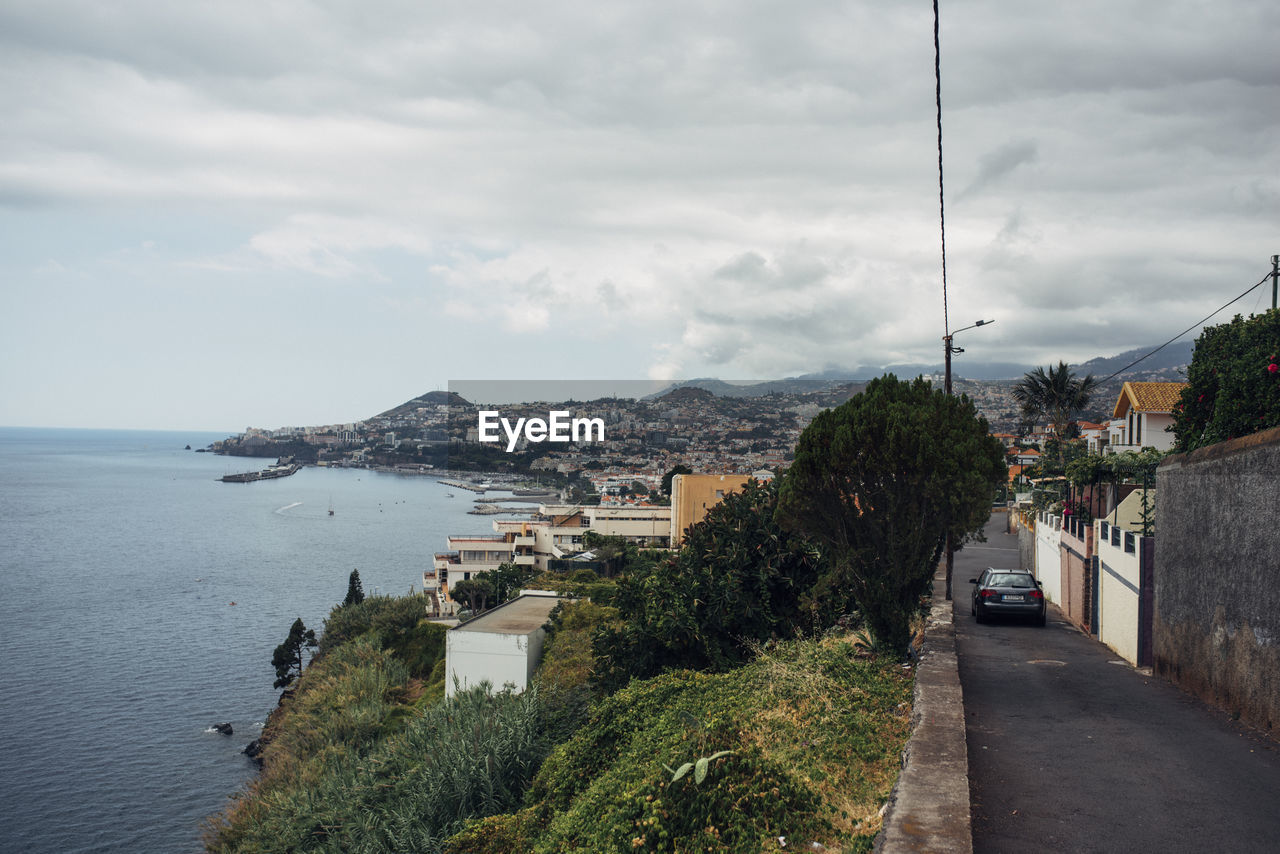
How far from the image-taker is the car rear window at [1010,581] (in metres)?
17.4

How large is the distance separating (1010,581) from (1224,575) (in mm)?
9406

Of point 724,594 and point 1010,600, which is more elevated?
point 724,594

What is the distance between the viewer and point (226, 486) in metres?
182

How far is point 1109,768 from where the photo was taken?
6.69 metres

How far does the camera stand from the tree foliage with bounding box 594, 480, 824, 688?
13.8 m

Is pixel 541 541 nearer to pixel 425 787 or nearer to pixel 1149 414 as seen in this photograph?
pixel 1149 414

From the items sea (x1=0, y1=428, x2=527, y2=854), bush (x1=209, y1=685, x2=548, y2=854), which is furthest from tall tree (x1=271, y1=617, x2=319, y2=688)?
bush (x1=209, y1=685, x2=548, y2=854)

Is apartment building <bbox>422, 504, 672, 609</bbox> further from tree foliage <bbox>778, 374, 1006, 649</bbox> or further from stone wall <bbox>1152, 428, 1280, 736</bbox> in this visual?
tree foliage <bbox>778, 374, 1006, 649</bbox>

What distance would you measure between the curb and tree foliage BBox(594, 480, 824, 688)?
4998 mm

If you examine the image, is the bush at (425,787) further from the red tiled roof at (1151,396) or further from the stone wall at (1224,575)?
the red tiled roof at (1151,396)

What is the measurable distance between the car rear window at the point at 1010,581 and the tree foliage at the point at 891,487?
27.7 ft

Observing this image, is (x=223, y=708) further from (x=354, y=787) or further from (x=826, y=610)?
(x=826, y=610)

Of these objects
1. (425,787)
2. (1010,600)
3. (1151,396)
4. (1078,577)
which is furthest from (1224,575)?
(1151,396)

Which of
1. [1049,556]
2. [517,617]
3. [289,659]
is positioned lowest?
[289,659]
